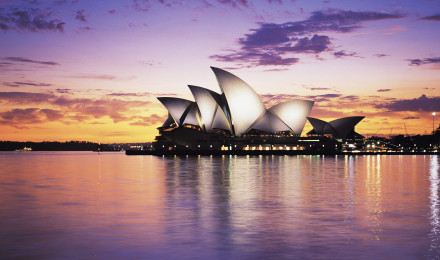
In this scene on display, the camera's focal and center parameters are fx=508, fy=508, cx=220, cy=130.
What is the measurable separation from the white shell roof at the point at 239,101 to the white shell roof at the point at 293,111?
29.0 ft

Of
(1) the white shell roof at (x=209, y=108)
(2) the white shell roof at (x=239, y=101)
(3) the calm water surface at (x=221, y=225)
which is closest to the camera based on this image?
(3) the calm water surface at (x=221, y=225)

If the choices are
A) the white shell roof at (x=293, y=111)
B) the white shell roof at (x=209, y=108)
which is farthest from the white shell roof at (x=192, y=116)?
the white shell roof at (x=293, y=111)

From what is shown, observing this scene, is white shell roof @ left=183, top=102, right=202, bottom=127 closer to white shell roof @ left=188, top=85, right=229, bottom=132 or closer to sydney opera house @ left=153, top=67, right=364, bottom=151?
sydney opera house @ left=153, top=67, right=364, bottom=151

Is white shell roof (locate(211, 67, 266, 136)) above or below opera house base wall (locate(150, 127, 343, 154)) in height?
above

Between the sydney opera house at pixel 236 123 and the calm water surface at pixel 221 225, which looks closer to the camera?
the calm water surface at pixel 221 225

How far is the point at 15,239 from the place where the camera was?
1457 centimetres

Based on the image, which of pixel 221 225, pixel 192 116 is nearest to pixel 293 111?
pixel 192 116

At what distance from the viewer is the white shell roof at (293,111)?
129 meters

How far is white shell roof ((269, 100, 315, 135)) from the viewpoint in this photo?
12900cm

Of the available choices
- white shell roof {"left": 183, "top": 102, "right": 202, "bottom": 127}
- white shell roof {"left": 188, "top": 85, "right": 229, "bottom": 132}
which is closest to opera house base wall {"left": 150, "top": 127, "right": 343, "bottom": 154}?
white shell roof {"left": 183, "top": 102, "right": 202, "bottom": 127}

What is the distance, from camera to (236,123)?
4651 inches

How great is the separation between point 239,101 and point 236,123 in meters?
8.02

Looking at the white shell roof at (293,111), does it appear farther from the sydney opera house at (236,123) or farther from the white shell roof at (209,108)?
the white shell roof at (209,108)

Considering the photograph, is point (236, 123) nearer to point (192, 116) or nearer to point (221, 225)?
point (192, 116)
